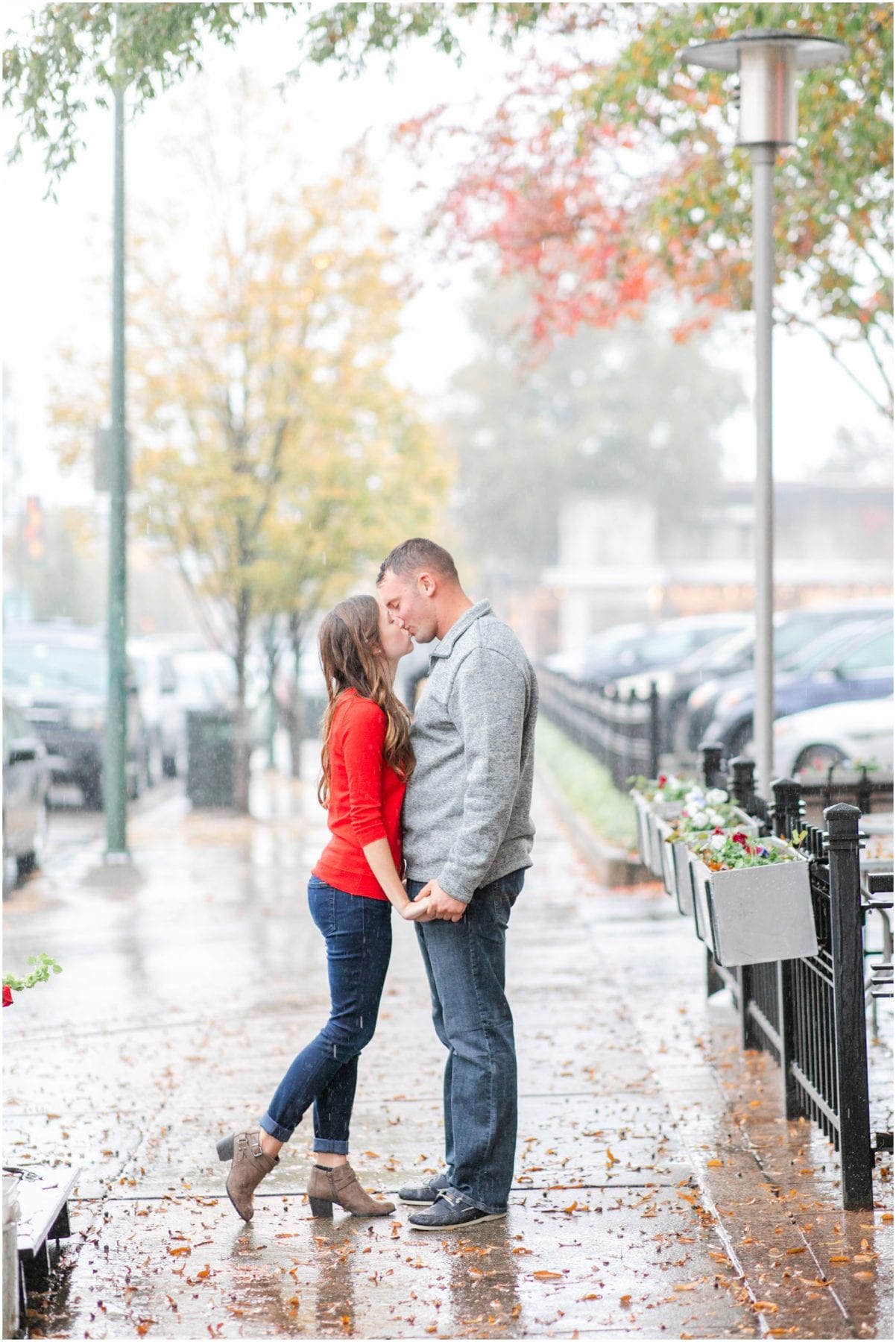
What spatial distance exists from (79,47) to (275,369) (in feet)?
35.7

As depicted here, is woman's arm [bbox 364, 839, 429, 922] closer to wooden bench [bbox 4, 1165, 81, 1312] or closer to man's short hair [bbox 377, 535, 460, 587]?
man's short hair [bbox 377, 535, 460, 587]

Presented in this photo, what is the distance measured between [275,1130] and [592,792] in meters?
10.1

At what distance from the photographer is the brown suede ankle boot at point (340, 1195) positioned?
194 inches

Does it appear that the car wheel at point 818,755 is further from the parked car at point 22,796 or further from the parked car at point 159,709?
the parked car at point 159,709

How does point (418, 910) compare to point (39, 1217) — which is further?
point (418, 910)

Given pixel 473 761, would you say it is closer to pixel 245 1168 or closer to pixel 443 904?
pixel 443 904

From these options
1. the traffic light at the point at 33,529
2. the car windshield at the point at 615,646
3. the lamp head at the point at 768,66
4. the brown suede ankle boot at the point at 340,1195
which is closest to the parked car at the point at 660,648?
the car windshield at the point at 615,646

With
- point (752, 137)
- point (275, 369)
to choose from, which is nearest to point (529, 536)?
point (275, 369)

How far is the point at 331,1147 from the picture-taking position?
4.96 m

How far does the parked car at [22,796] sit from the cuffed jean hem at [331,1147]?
636cm

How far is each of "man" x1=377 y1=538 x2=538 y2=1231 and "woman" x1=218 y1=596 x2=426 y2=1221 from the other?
0.08m

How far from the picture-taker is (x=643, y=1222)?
4.82m

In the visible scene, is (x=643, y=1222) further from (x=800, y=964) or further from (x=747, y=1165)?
(x=800, y=964)

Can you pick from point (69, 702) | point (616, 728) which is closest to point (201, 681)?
point (69, 702)
